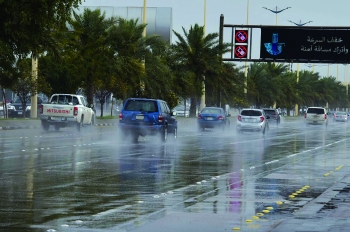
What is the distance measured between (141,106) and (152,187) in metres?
20.9

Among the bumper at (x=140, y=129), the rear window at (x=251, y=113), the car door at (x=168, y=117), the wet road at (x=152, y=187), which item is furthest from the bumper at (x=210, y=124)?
the wet road at (x=152, y=187)

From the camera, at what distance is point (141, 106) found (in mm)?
37844

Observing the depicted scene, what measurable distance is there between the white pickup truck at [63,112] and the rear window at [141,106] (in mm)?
8669

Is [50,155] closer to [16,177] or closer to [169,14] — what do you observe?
[16,177]

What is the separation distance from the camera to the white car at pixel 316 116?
266ft

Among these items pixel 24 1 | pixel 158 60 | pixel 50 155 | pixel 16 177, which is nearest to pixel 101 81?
pixel 158 60

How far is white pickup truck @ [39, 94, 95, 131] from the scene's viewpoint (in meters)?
45.7

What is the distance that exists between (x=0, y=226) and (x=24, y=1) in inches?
1041

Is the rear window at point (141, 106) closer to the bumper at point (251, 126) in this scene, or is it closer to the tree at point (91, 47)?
the bumper at point (251, 126)

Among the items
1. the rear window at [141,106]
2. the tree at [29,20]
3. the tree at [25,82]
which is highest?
the tree at [29,20]

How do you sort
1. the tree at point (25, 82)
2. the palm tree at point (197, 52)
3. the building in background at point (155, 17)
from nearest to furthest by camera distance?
1. the tree at point (25, 82)
2. the palm tree at point (197, 52)
3. the building in background at point (155, 17)

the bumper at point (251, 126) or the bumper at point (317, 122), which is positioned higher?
the bumper at point (251, 126)

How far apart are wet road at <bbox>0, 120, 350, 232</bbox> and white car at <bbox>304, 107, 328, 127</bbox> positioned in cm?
5154

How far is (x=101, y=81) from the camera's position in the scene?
205 ft
